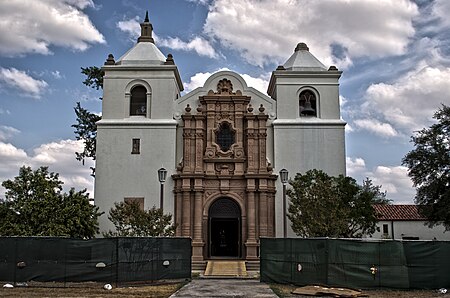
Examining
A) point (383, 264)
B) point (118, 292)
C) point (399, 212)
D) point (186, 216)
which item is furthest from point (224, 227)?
point (399, 212)

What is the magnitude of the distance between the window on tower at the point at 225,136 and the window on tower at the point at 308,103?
4347mm

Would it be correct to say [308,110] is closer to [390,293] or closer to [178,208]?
[178,208]

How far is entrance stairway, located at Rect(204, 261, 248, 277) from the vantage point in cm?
2536

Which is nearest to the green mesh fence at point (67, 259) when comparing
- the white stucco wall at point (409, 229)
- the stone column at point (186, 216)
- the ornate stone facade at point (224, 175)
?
the ornate stone facade at point (224, 175)

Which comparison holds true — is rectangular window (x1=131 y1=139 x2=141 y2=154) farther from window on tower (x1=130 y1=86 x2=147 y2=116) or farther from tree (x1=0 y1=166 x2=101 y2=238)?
tree (x1=0 y1=166 x2=101 y2=238)

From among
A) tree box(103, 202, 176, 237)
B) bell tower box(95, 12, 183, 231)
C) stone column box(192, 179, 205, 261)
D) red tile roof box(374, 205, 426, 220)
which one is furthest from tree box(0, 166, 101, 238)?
red tile roof box(374, 205, 426, 220)

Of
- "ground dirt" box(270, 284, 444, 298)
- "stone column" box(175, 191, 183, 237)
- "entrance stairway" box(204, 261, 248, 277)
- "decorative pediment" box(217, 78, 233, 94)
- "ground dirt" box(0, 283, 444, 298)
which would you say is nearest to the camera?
"ground dirt" box(0, 283, 444, 298)

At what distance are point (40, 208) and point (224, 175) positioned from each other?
1020cm

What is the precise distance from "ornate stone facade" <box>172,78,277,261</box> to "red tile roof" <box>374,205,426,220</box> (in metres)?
16.9

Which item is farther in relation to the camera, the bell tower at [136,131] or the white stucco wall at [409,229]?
the white stucco wall at [409,229]

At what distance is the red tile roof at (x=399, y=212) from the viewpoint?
44469 millimetres

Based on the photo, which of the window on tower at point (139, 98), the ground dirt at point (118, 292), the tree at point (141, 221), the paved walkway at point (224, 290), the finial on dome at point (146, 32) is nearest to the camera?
the ground dirt at point (118, 292)

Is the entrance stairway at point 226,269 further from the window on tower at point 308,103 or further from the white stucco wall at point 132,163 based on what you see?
the window on tower at point 308,103

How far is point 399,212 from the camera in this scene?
45281 millimetres
